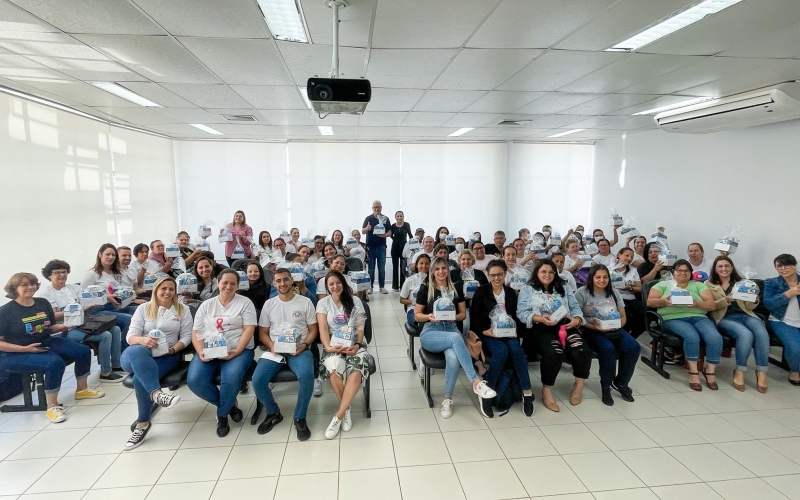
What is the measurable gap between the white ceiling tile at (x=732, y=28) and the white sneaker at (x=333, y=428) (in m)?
3.51

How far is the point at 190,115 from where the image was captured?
17.2 feet

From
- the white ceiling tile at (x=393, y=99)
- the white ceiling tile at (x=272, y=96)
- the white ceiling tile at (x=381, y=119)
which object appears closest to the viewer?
the white ceiling tile at (x=272, y=96)

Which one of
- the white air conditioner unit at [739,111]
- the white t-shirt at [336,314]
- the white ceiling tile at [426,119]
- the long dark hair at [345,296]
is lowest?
the white t-shirt at [336,314]

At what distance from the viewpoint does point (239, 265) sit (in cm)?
441

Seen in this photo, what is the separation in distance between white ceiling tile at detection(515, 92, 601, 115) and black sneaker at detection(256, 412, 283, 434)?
404 cm

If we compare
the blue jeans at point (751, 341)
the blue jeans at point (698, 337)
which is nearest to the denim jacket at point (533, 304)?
the blue jeans at point (698, 337)

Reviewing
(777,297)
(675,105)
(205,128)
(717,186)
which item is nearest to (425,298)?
(777,297)

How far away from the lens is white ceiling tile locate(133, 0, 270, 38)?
2139 millimetres

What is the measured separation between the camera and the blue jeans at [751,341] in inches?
142

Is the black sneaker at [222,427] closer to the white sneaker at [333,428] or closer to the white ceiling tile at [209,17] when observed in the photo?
the white sneaker at [333,428]

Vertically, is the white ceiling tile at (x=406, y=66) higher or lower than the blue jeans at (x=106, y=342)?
higher

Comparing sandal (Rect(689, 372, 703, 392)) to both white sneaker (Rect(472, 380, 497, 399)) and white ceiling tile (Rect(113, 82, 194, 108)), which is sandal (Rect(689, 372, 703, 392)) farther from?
white ceiling tile (Rect(113, 82, 194, 108))

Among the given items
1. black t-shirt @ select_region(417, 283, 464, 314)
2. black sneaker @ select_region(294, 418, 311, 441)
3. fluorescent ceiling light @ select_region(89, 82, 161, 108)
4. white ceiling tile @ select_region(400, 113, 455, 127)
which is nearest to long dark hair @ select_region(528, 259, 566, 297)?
black t-shirt @ select_region(417, 283, 464, 314)

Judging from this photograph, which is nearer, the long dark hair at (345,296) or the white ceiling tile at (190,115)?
the long dark hair at (345,296)
